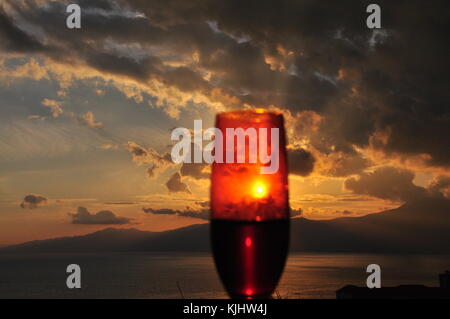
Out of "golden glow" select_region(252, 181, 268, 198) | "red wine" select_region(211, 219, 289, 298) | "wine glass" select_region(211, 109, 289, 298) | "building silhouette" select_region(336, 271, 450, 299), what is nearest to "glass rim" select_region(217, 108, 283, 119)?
"wine glass" select_region(211, 109, 289, 298)

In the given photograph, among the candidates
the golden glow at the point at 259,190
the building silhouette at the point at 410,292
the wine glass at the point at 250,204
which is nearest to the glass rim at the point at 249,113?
the wine glass at the point at 250,204

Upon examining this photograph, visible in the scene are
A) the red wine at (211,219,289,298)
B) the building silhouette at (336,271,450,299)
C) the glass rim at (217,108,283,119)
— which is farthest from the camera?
the building silhouette at (336,271,450,299)

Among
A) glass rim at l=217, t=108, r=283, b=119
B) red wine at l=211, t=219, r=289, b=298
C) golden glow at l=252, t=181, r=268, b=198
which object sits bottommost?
red wine at l=211, t=219, r=289, b=298

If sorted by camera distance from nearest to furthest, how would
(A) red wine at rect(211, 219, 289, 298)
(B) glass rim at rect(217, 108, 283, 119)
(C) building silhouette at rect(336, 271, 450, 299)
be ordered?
1. (A) red wine at rect(211, 219, 289, 298)
2. (B) glass rim at rect(217, 108, 283, 119)
3. (C) building silhouette at rect(336, 271, 450, 299)

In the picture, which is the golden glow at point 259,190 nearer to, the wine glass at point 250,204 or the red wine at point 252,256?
the wine glass at point 250,204

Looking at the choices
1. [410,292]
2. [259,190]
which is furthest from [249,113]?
[410,292]

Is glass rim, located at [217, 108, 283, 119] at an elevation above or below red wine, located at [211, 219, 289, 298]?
above

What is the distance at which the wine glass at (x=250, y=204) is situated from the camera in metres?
1.72

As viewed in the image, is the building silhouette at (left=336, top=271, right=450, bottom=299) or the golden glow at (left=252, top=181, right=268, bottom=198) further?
the building silhouette at (left=336, top=271, right=450, bottom=299)

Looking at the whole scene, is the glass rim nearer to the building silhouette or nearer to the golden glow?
the golden glow

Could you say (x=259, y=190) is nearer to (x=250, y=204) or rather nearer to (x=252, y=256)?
(x=250, y=204)

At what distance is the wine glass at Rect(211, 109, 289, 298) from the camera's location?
5.65ft
